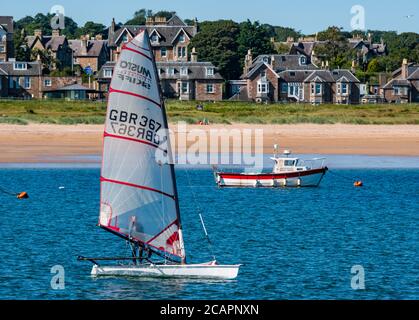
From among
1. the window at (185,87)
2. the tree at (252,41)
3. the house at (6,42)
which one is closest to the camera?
the window at (185,87)

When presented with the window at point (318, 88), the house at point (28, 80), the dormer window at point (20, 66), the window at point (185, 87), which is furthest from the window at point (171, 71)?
the window at point (318, 88)

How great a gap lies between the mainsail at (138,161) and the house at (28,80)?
91405 mm

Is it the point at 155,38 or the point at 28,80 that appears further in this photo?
the point at 155,38

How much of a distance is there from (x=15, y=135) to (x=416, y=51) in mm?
87048

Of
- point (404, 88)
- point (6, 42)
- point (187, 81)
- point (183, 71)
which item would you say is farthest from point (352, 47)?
point (6, 42)

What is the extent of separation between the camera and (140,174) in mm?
32781

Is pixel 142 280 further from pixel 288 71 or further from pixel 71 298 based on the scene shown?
pixel 288 71

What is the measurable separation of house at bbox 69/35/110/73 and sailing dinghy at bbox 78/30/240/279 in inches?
4498

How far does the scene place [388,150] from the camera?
7788 centimetres

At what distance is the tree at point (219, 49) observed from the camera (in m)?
138

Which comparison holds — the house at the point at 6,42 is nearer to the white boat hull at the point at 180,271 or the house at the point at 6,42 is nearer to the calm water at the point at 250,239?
the calm water at the point at 250,239

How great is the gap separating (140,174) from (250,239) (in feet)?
34.9

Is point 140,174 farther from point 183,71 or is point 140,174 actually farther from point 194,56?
point 194,56

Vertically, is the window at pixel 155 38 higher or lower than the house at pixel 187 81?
higher
